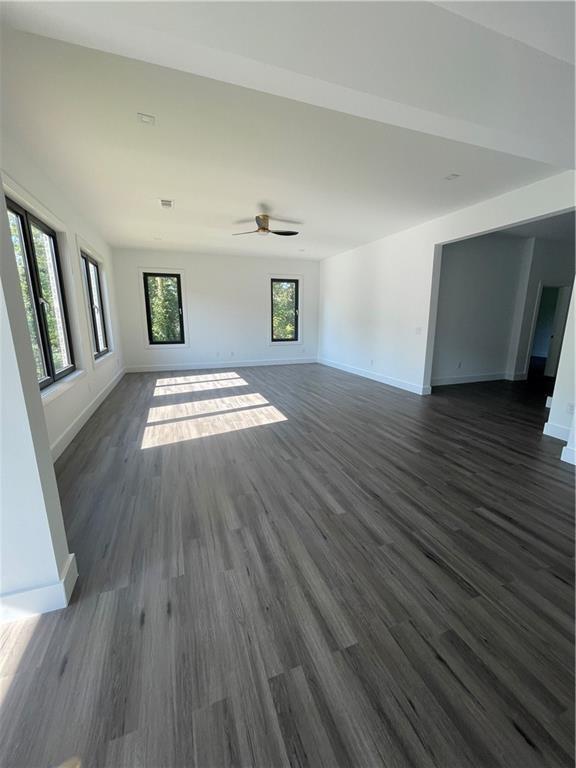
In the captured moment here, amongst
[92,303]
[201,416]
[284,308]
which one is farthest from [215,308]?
[201,416]

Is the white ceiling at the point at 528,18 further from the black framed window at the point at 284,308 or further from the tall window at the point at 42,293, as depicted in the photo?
the black framed window at the point at 284,308

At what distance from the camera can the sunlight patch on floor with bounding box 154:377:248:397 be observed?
5.38 metres

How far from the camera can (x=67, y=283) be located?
12.0 feet

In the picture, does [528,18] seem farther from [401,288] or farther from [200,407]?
[200,407]

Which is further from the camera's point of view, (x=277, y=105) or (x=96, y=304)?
(x=96, y=304)

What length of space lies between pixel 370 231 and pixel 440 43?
12.9 feet

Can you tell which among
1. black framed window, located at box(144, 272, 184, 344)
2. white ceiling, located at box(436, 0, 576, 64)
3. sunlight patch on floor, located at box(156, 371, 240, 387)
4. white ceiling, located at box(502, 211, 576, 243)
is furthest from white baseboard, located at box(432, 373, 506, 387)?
black framed window, located at box(144, 272, 184, 344)

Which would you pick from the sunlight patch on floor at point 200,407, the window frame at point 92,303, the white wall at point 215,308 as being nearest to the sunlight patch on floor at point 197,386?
the sunlight patch on floor at point 200,407

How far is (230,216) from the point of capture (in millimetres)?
4379

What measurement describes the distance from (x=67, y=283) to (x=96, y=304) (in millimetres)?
1722

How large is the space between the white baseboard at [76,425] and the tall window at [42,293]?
543mm

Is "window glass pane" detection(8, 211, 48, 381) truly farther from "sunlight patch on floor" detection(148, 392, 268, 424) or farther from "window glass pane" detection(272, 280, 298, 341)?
"window glass pane" detection(272, 280, 298, 341)

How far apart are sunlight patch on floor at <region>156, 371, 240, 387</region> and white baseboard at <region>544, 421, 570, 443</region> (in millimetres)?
5130

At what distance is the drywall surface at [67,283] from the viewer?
2.60m
